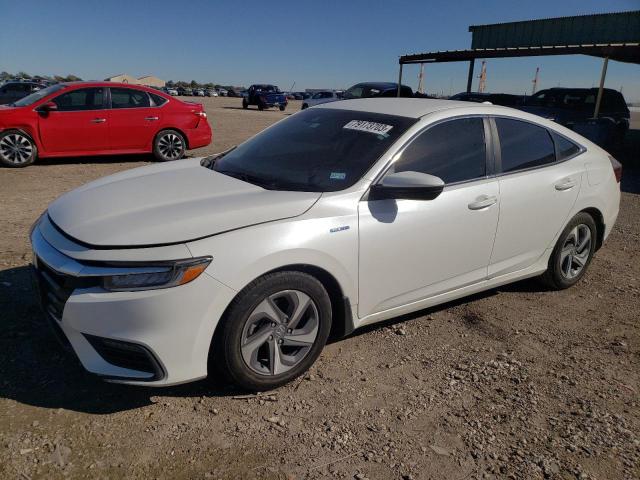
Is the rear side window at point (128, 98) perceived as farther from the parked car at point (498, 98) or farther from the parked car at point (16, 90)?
the parked car at point (16, 90)

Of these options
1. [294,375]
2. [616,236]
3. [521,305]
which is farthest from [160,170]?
[616,236]

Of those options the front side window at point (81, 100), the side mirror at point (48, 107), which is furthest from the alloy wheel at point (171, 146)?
the side mirror at point (48, 107)

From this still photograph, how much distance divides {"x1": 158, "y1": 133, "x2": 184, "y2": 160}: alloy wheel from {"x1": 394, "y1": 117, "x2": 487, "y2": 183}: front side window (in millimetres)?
7554

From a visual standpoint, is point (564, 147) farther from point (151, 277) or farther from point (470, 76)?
point (470, 76)

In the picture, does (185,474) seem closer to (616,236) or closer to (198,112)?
(616,236)

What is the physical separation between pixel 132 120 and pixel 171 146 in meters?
0.86

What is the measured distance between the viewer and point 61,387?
2816 millimetres

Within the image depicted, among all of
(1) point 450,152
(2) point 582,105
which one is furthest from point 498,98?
(1) point 450,152

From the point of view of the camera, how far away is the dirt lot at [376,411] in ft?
7.75

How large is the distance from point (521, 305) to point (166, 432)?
2.92 metres

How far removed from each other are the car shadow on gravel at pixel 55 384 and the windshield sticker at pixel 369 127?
5.99ft

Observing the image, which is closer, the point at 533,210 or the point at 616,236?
A: the point at 533,210

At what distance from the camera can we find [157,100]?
32.2ft

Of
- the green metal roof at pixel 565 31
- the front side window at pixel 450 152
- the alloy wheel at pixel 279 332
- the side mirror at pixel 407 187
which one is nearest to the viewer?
the alloy wheel at pixel 279 332
